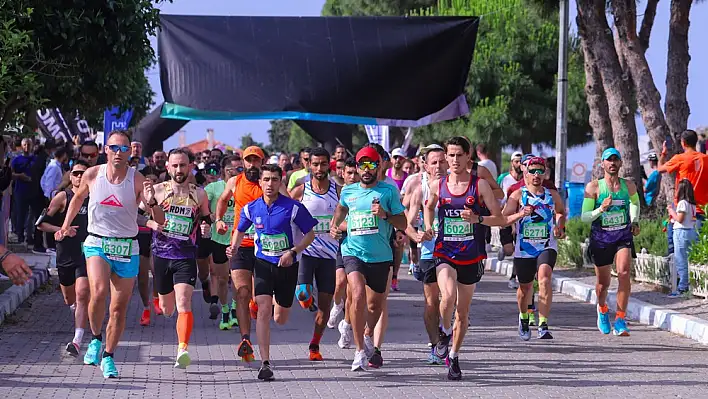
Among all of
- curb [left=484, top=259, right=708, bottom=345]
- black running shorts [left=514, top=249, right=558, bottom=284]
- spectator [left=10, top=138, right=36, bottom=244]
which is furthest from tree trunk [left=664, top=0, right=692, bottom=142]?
spectator [left=10, top=138, right=36, bottom=244]

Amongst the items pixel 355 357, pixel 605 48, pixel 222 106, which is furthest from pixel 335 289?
pixel 605 48

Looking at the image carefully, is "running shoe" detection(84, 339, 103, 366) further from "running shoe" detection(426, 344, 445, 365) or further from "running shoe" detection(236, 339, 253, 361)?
"running shoe" detection(426, 344, 445, 365)

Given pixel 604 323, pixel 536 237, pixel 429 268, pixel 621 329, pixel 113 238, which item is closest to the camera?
pixel 113 238

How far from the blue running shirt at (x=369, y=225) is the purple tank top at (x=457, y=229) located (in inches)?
18.3

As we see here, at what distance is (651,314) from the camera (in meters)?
14.3

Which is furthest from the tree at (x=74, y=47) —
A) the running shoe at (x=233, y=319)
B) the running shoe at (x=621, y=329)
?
the running shoe at (x=621, y=329)

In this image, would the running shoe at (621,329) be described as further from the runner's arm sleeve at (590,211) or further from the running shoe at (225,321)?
the running shoe at (225,321)

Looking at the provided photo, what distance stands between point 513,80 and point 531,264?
3284cm

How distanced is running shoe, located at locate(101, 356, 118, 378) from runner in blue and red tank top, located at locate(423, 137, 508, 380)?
2.63m

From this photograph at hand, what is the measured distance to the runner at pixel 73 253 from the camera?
11547mm

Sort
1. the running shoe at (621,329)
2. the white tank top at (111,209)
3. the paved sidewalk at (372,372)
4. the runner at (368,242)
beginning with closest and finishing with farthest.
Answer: the paved sidewalk at (372,372)
the white tank top at (111,209)
the runner at (368,242)
the running shoe at (621,329)

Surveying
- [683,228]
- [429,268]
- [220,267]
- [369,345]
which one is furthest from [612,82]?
[369,345]

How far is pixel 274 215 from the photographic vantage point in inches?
403

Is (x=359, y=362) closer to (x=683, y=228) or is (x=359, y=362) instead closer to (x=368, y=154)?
(x=368, y=154)
